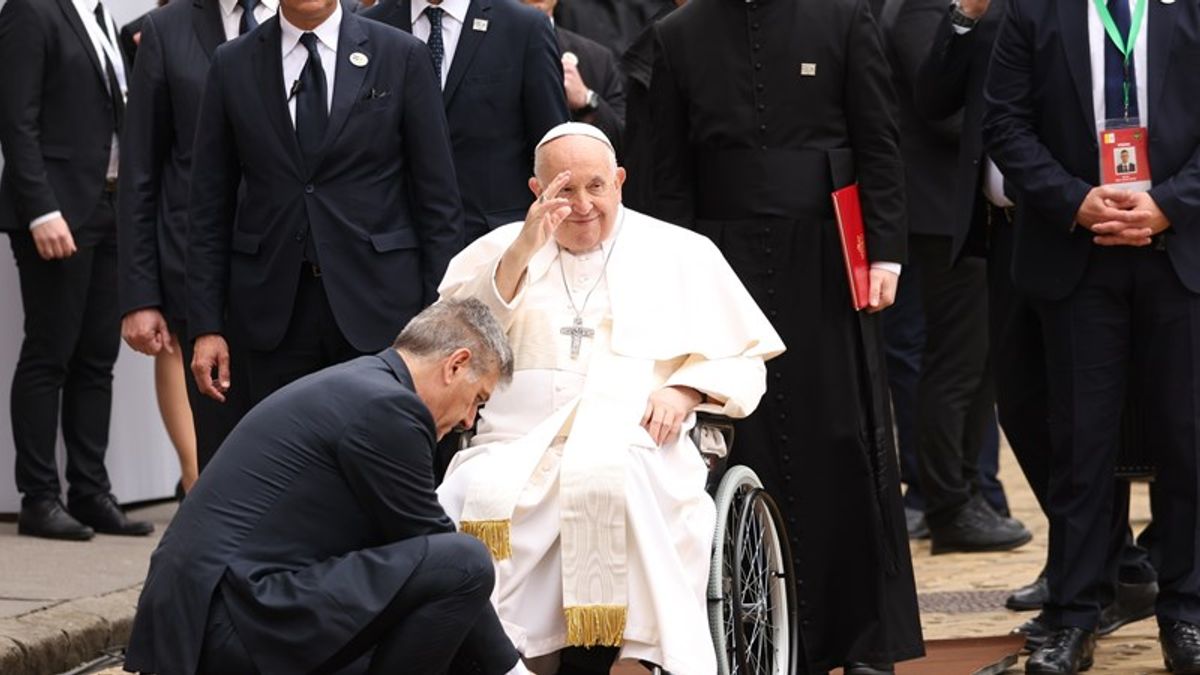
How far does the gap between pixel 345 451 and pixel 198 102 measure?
2571 millimetres

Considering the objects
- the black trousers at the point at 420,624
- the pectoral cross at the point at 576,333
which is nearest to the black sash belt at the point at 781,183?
the pectoral cross at the point at 576,333

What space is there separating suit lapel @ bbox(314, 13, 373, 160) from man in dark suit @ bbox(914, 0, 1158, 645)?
6.88 ft

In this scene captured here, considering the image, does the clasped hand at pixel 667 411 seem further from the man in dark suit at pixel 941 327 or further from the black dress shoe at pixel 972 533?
the black dress shoe at pixel 972 533

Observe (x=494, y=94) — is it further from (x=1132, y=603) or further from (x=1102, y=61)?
(x=1132, y=603)

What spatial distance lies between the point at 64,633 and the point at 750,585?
7.16ft

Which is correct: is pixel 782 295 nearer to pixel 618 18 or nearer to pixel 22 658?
pixel 22 658

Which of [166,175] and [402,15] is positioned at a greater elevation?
[402,15]

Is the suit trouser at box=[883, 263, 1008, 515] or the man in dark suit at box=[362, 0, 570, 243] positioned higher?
the man in dark suit at box=[362, 0, 570, 243]

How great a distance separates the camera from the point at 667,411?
666cm

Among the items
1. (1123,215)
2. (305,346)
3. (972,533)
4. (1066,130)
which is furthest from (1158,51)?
(972,533)

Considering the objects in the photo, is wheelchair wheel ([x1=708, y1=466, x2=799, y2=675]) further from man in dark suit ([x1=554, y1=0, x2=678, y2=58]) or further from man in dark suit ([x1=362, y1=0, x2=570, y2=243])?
man in dark suit ([x1=554, y1=0, x2=678, y2=58])

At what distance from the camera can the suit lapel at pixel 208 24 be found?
26.5 feet

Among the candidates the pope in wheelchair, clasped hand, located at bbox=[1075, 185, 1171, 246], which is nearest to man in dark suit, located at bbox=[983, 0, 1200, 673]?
clasped hand, located at bbox=[1075, 185, 1171, 246]

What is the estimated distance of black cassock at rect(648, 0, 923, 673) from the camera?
7.58m
